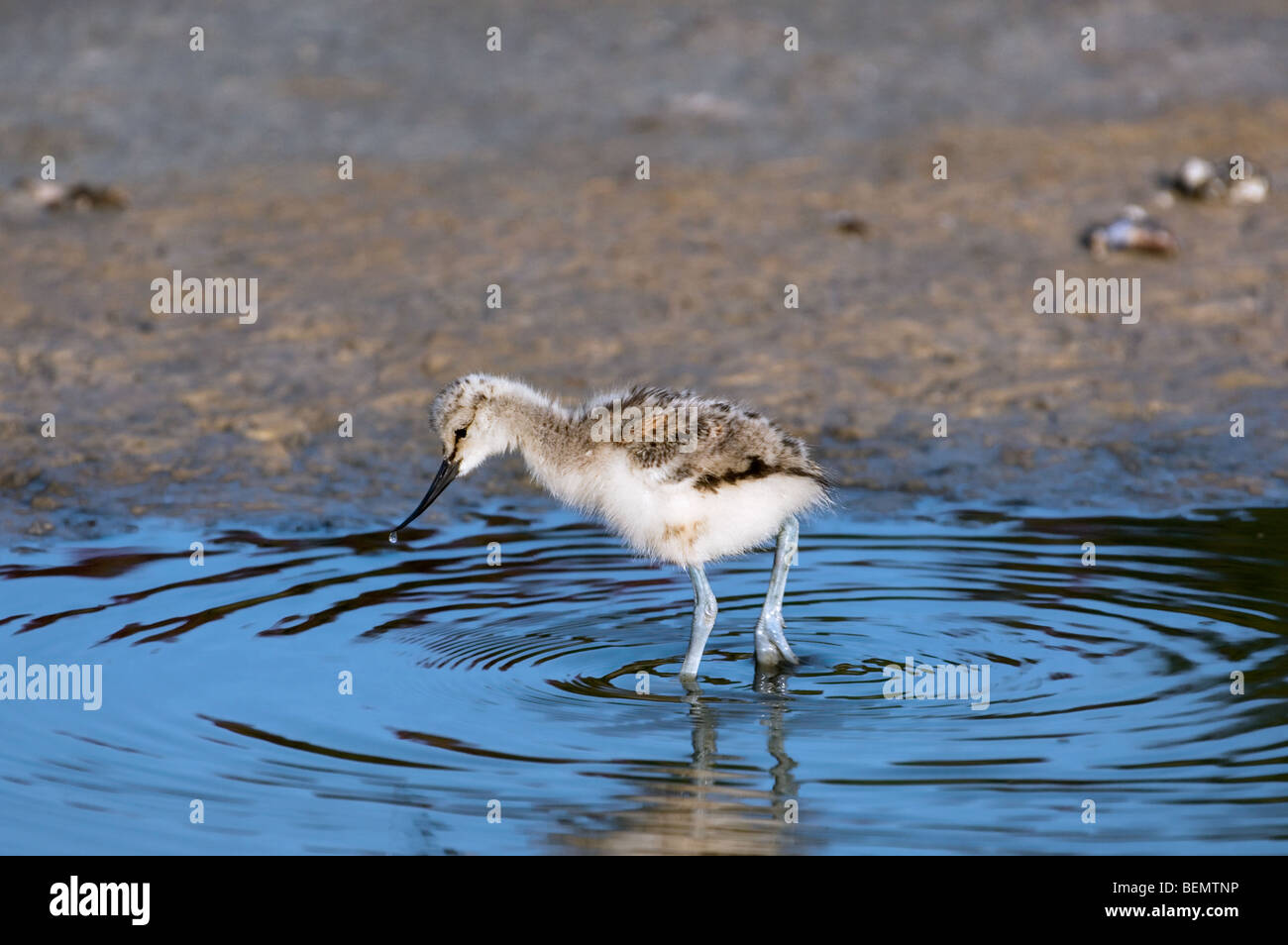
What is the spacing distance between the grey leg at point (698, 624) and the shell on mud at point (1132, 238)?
604cm

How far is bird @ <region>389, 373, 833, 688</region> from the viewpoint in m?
6.18

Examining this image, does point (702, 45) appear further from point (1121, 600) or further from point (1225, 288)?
point (1121, 600)

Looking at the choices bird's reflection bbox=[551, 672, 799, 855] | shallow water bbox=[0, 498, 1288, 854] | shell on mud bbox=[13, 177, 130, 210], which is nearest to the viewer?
bird's reflection bbox=[551, 672, 799, 855]

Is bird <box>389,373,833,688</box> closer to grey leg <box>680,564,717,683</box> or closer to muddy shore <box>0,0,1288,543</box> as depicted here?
grey leg <box>680,564,717,683</box>

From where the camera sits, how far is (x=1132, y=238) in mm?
11562

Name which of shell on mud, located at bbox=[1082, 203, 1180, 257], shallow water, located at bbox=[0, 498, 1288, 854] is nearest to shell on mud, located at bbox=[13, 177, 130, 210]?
shallow water, located at bbox=[0, 498, 1288, 854]

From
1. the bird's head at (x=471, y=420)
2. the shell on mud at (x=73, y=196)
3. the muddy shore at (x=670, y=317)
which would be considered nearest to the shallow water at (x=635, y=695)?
the bird's head at (x=471, y=420)

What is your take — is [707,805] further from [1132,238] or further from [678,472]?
[1132,238]

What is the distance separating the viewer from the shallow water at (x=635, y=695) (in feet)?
16.1

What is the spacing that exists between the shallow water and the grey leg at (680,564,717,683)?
104mm

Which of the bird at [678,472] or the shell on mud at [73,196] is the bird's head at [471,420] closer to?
the bird at [678,472]

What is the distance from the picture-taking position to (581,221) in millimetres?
12305
